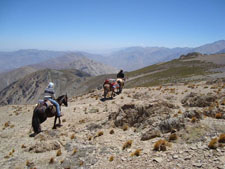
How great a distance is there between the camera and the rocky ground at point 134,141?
25.0 feet

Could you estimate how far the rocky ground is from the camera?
25.0 feet

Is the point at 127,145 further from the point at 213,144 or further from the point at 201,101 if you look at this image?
the point at 201,101

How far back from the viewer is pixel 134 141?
410 inches

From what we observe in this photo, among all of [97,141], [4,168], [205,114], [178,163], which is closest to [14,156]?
[4,168]

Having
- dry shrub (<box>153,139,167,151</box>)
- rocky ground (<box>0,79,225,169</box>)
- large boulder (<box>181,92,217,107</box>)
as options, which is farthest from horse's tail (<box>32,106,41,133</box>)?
large boulder (<box>181,92,217,107</box>)

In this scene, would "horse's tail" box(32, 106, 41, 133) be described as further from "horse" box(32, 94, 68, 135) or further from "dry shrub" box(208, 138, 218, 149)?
"dry shrub" box(208, 138, 218, 149)

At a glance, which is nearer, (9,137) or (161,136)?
(161,136)

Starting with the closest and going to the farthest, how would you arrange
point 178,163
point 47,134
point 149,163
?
point 178,163, point 149,163, point 47,134

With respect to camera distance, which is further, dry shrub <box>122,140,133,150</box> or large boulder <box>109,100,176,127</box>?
large boulder <box>109,100,176,127</box>

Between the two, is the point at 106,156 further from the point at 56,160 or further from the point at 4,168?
the point at 4,168

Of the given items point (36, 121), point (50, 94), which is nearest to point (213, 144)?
point (50, 94)

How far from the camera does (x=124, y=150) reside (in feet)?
31.5

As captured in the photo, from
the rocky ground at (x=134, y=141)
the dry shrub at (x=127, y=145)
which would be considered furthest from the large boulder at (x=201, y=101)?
the dry shrub at (x=127, y=145)

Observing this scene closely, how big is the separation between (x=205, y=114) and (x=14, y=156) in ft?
42.8
